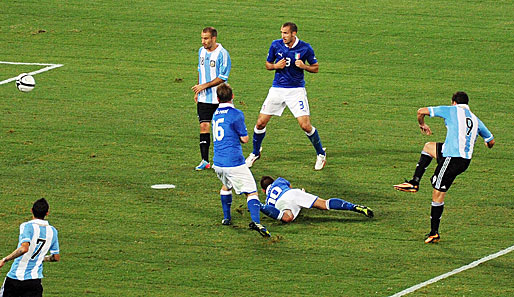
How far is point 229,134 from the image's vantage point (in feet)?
46.0

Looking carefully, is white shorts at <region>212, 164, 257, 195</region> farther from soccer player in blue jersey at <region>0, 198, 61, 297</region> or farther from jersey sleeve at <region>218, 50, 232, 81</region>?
soccer player in blue jersey at <region>0, 198, 61, 297</region>

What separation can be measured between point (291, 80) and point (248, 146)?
247cm

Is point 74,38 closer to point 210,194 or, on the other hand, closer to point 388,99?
point 388,99

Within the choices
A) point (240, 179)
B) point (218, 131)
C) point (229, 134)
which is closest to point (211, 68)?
point (218, 131)

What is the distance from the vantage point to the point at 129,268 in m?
12.8

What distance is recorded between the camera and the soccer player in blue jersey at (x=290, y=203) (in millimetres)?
14750

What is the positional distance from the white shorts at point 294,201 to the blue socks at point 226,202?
767mm

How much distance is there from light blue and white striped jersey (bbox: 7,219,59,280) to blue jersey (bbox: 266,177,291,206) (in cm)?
492

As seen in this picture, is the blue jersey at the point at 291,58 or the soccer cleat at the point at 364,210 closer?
the soccer cleat at the point at 364,210

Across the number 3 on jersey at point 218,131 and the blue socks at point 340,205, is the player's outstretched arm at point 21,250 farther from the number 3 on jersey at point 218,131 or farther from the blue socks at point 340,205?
the blue socks at point 340,205

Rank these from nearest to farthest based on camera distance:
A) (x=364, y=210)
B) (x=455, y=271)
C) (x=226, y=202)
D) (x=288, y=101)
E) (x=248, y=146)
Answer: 1. (x=455, y=271)
2. (x=226, y=202)
3. (x=364, y=210)
4. (x=288, y=101)
5. (x=248, y=146)

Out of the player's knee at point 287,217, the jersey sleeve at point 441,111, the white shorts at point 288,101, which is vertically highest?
the white shorts at point 288,101

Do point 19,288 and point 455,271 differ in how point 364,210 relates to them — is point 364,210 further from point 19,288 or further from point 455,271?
point 19,288

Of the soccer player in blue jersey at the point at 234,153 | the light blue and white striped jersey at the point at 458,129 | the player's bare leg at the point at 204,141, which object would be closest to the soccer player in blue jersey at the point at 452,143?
the light blue and white striped jersey at the point at 458,129
